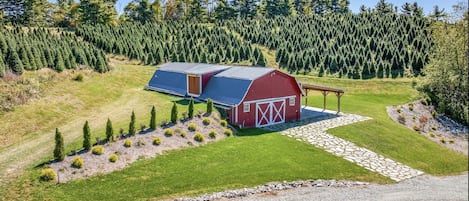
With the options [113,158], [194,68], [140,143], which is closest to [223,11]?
[194,68]

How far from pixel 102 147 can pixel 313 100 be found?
21302 mm

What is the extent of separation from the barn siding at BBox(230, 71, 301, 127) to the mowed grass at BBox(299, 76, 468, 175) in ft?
13.2

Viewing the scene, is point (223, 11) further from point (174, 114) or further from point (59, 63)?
point (174, 114)

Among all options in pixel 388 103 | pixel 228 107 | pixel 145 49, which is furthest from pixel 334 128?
pixel 145 49

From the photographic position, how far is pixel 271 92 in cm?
2552

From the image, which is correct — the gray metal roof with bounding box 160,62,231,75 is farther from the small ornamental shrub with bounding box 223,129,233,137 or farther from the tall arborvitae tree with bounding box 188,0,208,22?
the tall arborvitae tree with bounding box 188,0,208,22

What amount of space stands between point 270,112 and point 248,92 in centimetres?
250

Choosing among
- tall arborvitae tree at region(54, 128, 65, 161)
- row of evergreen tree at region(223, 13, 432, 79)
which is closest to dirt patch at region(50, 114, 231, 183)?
tall arborvitae tree at region(54, 128, 65, 161)

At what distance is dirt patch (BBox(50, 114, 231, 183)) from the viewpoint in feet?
51.7

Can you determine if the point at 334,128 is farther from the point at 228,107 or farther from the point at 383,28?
the point at 383,28

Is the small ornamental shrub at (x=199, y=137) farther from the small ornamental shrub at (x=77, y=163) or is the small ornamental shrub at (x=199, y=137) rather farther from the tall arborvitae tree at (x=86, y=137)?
the small ornamental shrub at (x=77, y=163)

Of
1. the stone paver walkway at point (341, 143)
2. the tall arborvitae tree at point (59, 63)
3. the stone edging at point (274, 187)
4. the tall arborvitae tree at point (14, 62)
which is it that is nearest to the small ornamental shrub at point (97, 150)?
the stone edging at point (274, 187)

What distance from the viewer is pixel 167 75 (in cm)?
3238

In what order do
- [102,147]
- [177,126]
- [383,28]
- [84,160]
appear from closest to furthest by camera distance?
[84,160]
[102,147]
[177,126]
[383,28]
